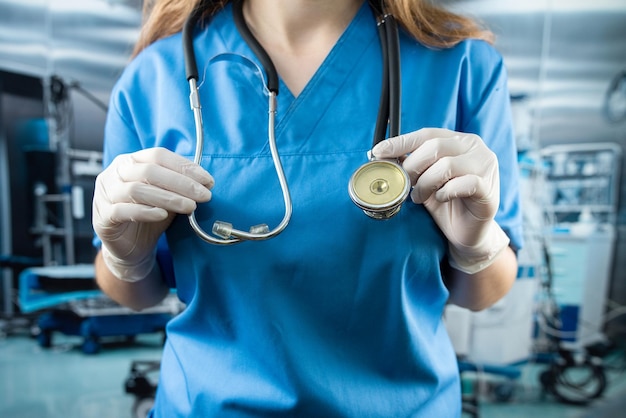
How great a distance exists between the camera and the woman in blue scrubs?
56 cm

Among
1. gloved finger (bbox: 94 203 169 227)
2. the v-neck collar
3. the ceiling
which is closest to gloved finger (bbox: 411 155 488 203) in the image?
the v-neck collar

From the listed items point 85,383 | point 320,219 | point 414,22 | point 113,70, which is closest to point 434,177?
point 320,219

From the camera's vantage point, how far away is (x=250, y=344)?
1.95 ft

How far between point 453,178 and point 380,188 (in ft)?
0.32

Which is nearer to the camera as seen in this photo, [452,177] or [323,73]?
[452,177]

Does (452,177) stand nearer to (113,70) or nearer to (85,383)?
(85,383)

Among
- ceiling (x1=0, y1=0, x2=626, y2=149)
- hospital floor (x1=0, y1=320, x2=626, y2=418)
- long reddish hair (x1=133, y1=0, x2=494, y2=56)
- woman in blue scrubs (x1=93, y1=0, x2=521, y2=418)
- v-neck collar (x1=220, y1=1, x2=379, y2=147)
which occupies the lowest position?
hospital floor (x1=0, y1=320, x2=626, y2=418)

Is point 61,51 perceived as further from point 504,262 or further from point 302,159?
point 504,262

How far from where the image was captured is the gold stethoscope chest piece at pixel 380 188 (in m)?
0.50

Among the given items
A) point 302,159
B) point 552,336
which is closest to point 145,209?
point 302,159

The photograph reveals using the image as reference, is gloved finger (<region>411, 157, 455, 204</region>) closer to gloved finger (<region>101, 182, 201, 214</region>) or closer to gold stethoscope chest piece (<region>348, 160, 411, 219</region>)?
gold stethoscope chest piece (<region>348, 160, 411, 219</region>)

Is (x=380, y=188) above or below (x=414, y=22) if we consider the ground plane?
below

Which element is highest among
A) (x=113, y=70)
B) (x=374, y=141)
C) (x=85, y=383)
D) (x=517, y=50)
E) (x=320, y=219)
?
(x=517, y=50)

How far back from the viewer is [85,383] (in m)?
2.35
